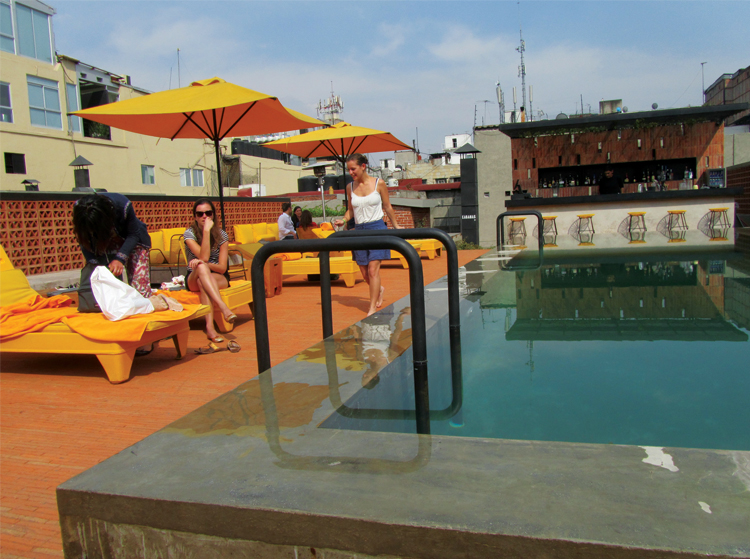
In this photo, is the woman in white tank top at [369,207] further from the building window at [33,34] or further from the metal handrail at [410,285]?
the building window at [33,34]

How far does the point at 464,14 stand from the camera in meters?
10.4

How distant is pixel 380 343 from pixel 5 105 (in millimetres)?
24274

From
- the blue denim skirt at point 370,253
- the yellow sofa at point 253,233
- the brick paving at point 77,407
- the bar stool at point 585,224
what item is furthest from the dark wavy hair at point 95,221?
the bar stool at point 585,224

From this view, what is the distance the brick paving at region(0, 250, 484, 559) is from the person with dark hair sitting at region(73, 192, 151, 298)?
0.76 metres

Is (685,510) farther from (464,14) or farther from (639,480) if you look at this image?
(464,14)

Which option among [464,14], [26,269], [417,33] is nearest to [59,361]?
[26,269]

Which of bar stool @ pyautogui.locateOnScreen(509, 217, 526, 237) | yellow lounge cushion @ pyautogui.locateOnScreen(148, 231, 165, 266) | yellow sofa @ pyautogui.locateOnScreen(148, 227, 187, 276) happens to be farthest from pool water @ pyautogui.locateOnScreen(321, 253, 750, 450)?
bar stool @ pyautogui.locateOnScreen(509, 217, 526, 237)

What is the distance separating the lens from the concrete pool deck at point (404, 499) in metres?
1.21

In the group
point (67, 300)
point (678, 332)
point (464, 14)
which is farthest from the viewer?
point (464, 14)

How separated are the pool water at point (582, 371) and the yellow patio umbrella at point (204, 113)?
360 centimetres

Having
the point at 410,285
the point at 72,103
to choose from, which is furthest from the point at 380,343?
the point at 72,103

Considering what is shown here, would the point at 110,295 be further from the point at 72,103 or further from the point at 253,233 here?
the point at 72,103

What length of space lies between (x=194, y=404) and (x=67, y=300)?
2420 millimetres

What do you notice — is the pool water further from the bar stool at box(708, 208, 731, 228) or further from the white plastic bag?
the bar stool at box(708, 208, 731, 228)
